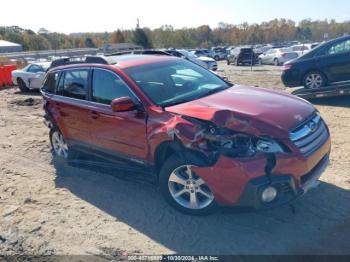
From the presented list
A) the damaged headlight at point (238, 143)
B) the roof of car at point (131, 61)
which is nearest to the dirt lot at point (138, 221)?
the damaged headlight at point (238, 143)

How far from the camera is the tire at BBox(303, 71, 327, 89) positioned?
10.7 m

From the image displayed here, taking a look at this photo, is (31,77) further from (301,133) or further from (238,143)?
(301,133)

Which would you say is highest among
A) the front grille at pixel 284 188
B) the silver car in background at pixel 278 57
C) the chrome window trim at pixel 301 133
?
the chrome window trim at pixel 301 133

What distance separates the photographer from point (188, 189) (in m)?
4.18

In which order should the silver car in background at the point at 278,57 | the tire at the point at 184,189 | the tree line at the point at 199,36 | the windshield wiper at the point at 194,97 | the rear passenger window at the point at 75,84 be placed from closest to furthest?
the tire at the point at 184,189, the windshield wiper at the point at 194,97, the rear passenger window at the point at 75,84, the silver car in background at the point at 278,57, the tree line at the point at 199,36

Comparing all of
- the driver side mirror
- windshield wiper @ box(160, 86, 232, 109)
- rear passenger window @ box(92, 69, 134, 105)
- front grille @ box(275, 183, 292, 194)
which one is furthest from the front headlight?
rear passenger window @ box(92, 69, 134, 105)

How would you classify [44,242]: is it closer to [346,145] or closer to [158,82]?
[158,82]

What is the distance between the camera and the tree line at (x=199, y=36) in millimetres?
86500

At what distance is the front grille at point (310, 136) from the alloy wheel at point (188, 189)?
1.07 meters

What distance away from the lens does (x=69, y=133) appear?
5969 millimetres

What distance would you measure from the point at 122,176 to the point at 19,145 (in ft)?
12.0

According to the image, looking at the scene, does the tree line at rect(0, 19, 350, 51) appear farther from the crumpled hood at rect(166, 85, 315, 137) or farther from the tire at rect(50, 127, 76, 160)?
the crumpled hood at rect(166, 85, 315, 137)

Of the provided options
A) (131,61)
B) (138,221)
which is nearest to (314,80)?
(131,61)

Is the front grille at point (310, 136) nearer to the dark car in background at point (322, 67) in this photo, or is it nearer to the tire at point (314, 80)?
the dark car in background at point (322, 67)
